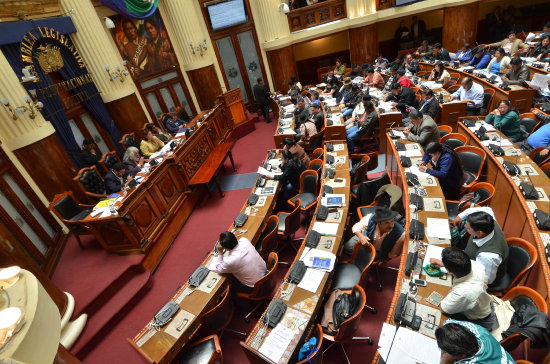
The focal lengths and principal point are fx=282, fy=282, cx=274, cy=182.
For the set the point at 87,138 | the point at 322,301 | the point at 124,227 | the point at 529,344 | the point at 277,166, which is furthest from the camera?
the point at 87,138

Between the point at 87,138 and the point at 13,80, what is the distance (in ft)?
8.06

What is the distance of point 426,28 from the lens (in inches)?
606

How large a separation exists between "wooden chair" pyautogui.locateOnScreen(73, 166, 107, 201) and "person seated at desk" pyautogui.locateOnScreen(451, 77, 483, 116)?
9.36m

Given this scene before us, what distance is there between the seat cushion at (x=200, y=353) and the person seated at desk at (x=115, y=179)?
14.5ft

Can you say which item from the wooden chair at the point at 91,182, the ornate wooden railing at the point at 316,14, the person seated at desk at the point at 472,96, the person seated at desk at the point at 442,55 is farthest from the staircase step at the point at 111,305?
the person seated at desk at the point at 442,55

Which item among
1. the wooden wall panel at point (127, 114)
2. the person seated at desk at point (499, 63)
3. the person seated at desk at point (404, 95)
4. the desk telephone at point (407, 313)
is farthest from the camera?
the wooden wall panel at point (127, 114)

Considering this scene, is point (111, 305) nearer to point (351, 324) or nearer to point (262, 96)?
point (351, 324)

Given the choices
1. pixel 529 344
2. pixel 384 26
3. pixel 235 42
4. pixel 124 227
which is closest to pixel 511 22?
pixel 384 26

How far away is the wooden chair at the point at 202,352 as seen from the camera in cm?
344

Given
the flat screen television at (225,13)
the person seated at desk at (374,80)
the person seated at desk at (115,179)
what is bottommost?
the person seated at desk at (374,80)

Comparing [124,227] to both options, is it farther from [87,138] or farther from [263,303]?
[87,138]

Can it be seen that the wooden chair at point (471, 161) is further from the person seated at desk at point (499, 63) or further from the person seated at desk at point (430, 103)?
the person seated at desk at point (499, 63)

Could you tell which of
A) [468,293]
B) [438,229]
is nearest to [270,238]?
[438,229]

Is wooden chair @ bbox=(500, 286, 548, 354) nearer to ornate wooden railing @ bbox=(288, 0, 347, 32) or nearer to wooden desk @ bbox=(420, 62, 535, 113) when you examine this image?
wooden desk @ bbox=(420, 62, 535, 113)
